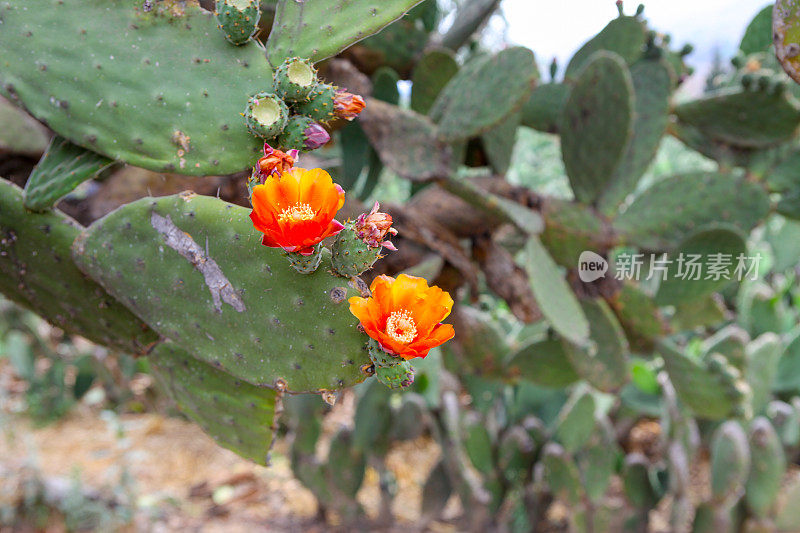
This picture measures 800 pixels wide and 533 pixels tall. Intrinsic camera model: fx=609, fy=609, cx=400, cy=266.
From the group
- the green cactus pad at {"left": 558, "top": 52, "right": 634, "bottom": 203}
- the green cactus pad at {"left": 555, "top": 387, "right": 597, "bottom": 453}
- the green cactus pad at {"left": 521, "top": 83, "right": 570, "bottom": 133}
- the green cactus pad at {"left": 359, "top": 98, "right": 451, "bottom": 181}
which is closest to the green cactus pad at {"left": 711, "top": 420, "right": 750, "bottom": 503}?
the green cactus pad at {"left": 555, "top": 387, "right": 597, "bottom": 453}

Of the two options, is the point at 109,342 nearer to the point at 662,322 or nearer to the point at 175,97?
the point at 175,97

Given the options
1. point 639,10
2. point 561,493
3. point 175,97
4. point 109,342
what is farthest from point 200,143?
point 561,493

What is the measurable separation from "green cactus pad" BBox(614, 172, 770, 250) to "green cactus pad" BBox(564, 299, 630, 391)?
20 cm

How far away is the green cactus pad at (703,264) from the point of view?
1.36 metres

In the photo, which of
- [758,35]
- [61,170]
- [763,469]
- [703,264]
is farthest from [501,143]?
[763,469]

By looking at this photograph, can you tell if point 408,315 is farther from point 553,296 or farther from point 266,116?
point 553,296

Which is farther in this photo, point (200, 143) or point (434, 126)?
point (434, 126)

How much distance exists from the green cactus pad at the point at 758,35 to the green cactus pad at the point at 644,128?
1.10 feet

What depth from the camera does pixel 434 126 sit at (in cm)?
129

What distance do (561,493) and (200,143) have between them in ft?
5.85

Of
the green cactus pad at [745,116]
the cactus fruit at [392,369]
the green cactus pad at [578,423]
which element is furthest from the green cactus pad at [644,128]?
the cactus fruit at [392,369]

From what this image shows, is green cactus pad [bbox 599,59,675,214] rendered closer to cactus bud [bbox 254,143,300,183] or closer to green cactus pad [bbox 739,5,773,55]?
green cactus pad [bbox 739,5,773,55]

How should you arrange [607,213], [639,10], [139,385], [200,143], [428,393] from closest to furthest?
1. [200,143]
2. [639,10]
3. [607,213]
4. [428,393]
5. [139,385]

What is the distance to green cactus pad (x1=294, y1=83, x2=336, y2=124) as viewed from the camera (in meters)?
0.61
